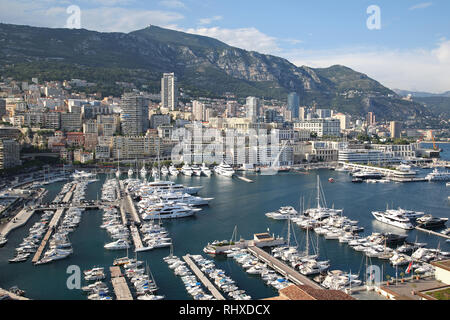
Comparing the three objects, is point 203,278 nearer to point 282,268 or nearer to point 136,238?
point 282,268

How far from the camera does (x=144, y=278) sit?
823 centimetres

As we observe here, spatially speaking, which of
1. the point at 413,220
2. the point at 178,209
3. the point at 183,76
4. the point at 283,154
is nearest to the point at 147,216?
the point at 178,209

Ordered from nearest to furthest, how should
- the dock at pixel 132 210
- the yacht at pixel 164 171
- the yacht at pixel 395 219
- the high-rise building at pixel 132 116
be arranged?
the yacht at pixel 395 219, the dock at pixel 132 210, the yacht at pixel 164 171, the high-rise building at pixel 132 116

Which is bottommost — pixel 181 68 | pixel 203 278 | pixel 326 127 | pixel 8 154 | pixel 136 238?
pixel 203 278

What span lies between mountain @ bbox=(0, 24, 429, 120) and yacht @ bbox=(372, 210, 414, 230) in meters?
40.1

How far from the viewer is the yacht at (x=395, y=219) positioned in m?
12.7

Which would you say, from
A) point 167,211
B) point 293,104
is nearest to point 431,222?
point 167,211

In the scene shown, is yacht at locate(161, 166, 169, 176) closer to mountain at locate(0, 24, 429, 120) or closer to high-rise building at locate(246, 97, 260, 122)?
mountain at locate(0, 24, 429, 120)

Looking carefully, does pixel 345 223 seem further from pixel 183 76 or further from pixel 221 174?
pixel 183 76

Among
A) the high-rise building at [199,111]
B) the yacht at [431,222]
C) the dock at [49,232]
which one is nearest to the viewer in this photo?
the dock at [49,232]

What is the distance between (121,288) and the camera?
783 centimetres

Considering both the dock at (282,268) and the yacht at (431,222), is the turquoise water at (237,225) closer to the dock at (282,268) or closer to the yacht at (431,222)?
the dock at (282,268)

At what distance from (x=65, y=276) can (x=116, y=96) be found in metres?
41.3

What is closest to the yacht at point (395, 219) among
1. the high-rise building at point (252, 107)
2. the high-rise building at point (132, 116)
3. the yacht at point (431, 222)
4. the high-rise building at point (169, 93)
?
the yacht at point (431, 222)
